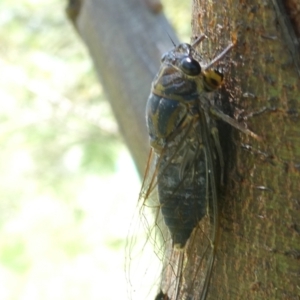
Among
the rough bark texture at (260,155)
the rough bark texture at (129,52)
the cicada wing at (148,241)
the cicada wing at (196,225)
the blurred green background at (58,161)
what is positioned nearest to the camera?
the rough bark texture at (260,155)

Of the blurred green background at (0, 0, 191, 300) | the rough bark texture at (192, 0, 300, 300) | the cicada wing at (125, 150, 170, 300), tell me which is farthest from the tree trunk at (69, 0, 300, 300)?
the blurred green background at (0, 0, 191, 300)

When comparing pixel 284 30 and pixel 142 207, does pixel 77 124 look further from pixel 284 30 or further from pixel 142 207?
pixel 284 30

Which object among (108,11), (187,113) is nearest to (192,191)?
(187,113)

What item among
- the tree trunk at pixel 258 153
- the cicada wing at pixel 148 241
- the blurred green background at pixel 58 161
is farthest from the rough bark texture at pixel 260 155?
the blurred green background at pixel 58 161

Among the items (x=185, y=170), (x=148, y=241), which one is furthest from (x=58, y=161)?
(x=185, y=170)

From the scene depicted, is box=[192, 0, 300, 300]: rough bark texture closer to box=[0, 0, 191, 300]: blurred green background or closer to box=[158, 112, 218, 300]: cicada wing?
box=[158, 112, 218, 300]: cicada wing

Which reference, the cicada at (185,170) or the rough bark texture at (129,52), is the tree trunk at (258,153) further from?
the rough bark texture at (129,52)
